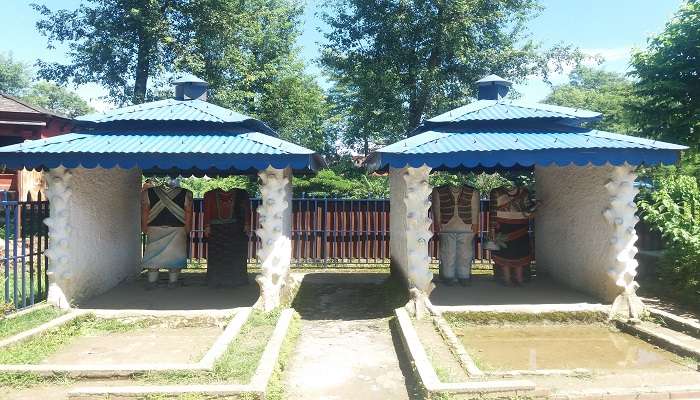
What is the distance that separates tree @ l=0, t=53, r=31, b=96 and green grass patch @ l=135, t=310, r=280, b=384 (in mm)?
62452

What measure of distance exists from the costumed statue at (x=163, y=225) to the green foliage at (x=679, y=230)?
781 cm

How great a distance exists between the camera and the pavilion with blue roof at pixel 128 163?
6633 millimetres

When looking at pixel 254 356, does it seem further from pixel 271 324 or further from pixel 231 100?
pixel 231 100

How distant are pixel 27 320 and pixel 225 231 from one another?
322cm

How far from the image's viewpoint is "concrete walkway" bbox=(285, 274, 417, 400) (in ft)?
15.5

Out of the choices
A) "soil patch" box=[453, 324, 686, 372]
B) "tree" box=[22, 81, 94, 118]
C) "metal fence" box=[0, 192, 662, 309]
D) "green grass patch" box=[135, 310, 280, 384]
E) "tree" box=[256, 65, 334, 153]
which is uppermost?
"tree" box=[22, 81, 94, 118]

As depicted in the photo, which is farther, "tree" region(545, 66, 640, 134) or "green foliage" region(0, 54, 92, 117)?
"green foliage" region(0, 54, 92, 117)

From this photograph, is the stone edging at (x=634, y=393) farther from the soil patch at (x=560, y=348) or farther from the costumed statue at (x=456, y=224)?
the costumed statue at (x=456, y=224)

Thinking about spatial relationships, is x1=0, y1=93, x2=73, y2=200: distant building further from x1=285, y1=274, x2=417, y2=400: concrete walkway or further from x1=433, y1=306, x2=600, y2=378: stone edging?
x1=433, y1=306, x2=600, y2=378: stone edging

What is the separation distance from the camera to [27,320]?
20.9 ft

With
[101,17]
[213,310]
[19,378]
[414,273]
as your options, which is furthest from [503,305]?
[101,17]

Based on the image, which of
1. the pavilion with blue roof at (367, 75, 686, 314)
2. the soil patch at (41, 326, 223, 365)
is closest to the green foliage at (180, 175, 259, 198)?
the pavilion with blue roof at (367, 75, 686, 314)

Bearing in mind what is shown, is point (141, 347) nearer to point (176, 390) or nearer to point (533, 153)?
point (176, 390)

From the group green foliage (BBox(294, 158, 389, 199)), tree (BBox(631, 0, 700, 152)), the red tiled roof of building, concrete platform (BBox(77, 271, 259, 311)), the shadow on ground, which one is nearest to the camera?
concrete platform (BBox(77, 271, 259, 311))
